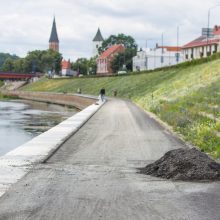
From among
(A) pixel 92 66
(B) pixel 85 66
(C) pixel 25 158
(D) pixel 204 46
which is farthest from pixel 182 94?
(B) pixel 85 66

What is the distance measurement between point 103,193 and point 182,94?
35803 mm

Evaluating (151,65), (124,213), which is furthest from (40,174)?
(151,65)

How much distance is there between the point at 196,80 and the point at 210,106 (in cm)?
2240

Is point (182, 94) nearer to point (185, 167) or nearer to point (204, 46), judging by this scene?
point (185, 167)

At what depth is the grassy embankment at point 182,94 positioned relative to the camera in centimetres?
2020

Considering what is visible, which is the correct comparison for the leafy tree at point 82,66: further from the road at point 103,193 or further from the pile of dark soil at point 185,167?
the pile of dark soil at point 185,167

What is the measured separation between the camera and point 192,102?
3634 cm

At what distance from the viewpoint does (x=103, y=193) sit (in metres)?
9.62

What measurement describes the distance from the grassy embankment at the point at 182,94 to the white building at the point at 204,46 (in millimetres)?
21846

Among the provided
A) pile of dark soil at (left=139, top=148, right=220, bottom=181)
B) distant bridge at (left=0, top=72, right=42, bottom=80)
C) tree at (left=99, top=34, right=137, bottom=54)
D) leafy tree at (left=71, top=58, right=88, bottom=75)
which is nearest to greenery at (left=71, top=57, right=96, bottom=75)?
leafy tree at (left=71, top=58, right=88, bottom=75)

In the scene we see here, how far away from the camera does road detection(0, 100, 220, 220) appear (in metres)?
8.12

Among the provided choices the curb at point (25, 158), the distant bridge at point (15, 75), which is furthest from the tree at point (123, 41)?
the curb at point (25, 158)

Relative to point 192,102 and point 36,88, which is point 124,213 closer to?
point 192,102

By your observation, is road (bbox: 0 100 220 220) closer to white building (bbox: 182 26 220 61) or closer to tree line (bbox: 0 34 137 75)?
white building (bbox: 182 26 220 61)
